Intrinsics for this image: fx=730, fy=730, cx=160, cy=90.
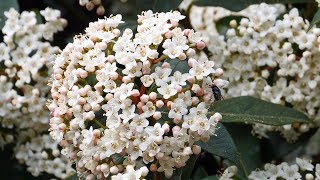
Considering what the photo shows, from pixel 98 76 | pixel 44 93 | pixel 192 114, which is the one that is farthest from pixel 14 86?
pixel 192 114

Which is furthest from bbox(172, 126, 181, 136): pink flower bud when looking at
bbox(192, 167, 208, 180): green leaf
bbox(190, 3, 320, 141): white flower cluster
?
bbox(190, 3, 320, 141): white flower cluster

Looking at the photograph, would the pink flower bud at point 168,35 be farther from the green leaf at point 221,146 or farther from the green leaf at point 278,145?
the green leaf at point 278,145

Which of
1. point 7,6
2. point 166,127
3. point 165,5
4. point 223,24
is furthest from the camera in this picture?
point 223,24

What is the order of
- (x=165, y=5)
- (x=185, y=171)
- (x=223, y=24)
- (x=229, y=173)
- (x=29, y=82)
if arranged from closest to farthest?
(x=185, y=171), (x=229, y=173), (x=165, y=5), (x=29, y=82), (x=223, y=24)

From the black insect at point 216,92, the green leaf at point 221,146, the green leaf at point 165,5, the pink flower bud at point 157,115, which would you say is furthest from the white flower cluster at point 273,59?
the pink flower bud at point 157,115

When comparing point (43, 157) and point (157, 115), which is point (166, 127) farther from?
point (43, 157)

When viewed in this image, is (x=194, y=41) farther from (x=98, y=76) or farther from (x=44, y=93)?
(x=44, y=93)

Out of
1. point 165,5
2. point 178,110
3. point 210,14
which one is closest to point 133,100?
point 178,110
